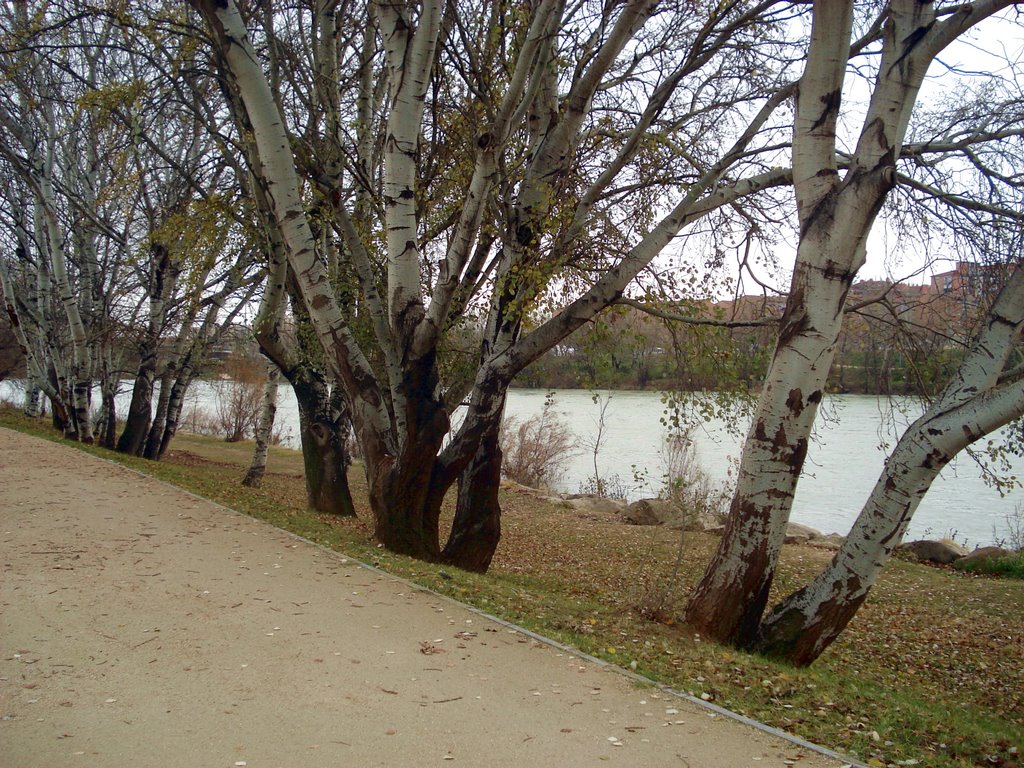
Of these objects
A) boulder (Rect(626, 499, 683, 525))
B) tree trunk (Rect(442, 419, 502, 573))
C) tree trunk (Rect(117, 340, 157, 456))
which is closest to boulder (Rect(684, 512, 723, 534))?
boulder (Rect(626, 499, 683, 525))

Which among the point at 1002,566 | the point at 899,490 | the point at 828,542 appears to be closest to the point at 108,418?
the point at 828,542

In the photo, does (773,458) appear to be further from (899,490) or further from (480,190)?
(480,190)

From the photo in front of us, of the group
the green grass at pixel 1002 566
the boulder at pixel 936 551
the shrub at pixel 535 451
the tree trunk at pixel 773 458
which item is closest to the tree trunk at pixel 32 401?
the shrub at pixel 535 451

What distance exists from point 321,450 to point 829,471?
51.8 feet

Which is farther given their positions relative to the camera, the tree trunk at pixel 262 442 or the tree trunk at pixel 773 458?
the tree trunk at pixel 262 442

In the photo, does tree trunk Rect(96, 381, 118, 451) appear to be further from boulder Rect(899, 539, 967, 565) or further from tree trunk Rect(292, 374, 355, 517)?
boulder Rect(899, 539, 967, 565)

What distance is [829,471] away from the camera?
904 inches

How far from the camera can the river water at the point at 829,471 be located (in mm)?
18484

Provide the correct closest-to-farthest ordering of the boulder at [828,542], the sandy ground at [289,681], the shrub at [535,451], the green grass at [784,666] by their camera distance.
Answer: the sandy ground at [289,681], the green grass at [784,666], the boulder at [828,542], the shrub at [535,451]

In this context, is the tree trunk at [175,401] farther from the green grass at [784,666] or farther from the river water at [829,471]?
the river water at [829,471]

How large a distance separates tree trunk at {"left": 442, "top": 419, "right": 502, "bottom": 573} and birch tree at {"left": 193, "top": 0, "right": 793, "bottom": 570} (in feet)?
0.07

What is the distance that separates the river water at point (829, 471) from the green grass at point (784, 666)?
2.37 meters

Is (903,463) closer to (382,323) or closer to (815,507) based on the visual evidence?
(382,323)

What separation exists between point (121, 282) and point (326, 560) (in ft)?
58.1
